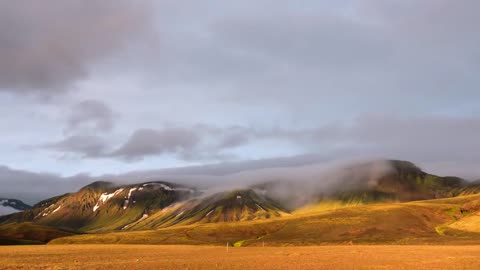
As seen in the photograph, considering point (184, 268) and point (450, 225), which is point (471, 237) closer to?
point (450, 225)

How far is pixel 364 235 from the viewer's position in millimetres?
183250

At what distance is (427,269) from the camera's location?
2180 inches

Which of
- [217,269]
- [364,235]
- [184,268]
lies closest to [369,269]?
[217,269]

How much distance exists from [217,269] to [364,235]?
141 metres

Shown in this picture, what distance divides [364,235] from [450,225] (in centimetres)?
3945

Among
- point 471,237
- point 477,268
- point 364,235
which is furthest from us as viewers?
point 364,235

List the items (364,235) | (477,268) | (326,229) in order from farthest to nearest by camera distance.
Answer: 1. (326,229)
2. (364,235)
3. (477,268)

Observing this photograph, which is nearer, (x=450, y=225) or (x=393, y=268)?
(x=393, y=268)

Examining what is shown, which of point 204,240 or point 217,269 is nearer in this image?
point 217,269

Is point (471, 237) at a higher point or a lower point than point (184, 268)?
lower

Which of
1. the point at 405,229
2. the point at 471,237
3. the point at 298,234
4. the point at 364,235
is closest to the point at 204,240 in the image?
the point at 298,234

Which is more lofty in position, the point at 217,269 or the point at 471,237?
the point at 217,269

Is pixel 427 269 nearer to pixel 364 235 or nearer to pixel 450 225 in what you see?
pixel 364 235

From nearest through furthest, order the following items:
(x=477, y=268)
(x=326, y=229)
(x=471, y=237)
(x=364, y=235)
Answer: (x=477, y=268)
(x=471, y=237)
(x=364, y=235)
(x=326, y=229)
